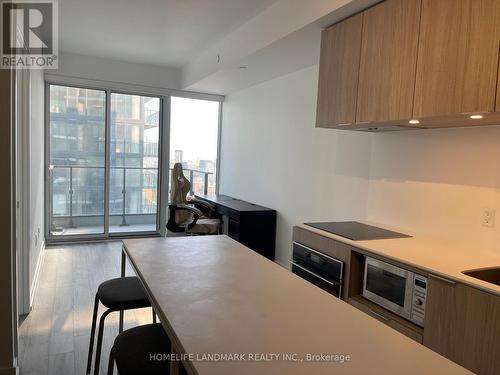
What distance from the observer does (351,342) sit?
1066mm

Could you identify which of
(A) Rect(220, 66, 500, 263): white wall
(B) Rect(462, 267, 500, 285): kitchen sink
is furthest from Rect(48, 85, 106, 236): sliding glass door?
(B) Rect(462, 267, 500, 285): kitchen sink

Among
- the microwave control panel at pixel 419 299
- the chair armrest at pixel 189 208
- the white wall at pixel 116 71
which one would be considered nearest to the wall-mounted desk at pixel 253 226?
the chair armrest at pixel 189 208

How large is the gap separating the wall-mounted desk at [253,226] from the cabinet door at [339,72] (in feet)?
5.89

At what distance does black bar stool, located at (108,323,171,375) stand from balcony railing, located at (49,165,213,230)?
4730mm

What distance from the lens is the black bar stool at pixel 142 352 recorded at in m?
1.30

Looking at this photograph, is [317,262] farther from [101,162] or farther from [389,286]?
[101,162]

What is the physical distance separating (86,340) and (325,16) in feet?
9.59

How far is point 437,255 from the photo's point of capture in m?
2.07

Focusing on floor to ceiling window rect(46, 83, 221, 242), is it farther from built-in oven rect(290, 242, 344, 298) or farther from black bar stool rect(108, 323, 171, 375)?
black bar stool rect(108, 323, 171, 375)

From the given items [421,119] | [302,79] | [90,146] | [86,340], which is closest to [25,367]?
[86,340]

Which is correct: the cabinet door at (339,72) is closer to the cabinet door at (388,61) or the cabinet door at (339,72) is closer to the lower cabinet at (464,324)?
the cabinet door at (388,61)

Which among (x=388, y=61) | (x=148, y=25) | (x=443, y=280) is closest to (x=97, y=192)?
(x=148, y=25)

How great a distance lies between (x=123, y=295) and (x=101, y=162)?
4.30 meters

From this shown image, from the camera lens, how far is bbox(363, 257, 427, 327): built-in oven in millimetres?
1912
